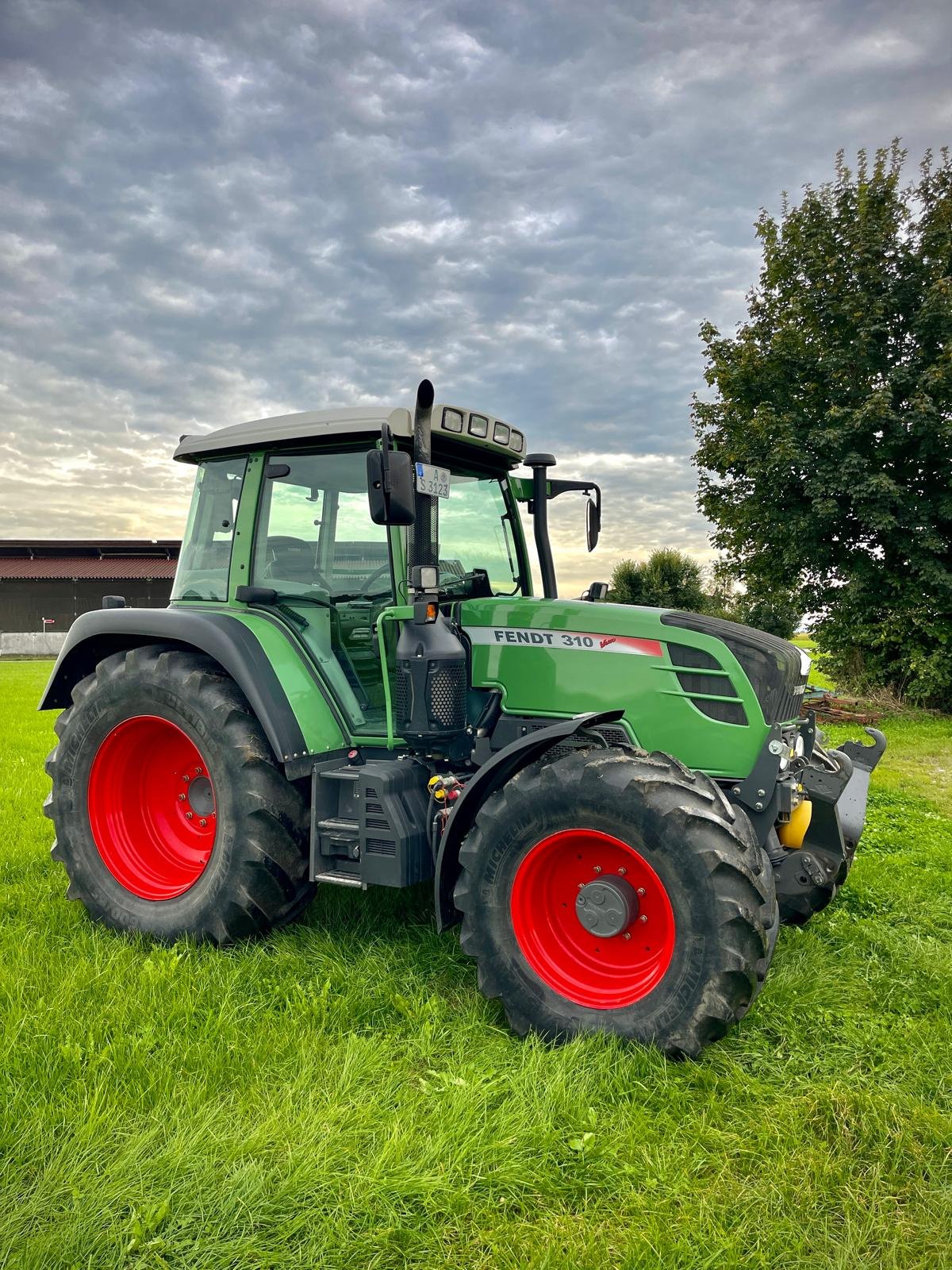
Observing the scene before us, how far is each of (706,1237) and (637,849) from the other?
1.19m

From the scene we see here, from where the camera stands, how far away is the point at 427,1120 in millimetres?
2906

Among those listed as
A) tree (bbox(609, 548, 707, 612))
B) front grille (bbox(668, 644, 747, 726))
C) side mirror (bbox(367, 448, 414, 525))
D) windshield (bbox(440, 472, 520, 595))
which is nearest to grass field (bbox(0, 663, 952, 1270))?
front grille (bbox(668, 644, 747, 726))

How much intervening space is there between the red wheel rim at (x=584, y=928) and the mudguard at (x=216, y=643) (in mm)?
1278

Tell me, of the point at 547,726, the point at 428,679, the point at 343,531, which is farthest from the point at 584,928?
the point at 343,531

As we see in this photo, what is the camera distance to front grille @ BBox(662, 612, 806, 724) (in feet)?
13.1

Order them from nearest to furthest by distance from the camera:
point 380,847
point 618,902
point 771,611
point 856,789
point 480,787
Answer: point 618,902 < point 480,787 < point 380,847 < point 856,789 < point 771,611

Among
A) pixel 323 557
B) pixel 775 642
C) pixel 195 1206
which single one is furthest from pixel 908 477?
pixel 195 1206

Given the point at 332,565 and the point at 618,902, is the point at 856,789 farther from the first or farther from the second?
the point at 332,565

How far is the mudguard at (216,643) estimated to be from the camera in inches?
160

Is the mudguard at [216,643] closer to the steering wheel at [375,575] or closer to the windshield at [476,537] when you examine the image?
the steering wheel at [375,575]

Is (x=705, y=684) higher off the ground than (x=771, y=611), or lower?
lower

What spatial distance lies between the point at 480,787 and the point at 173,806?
207 cm

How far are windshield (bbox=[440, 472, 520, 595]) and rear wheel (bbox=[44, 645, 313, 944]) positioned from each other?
4.12 feet

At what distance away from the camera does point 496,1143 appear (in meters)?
2.76
